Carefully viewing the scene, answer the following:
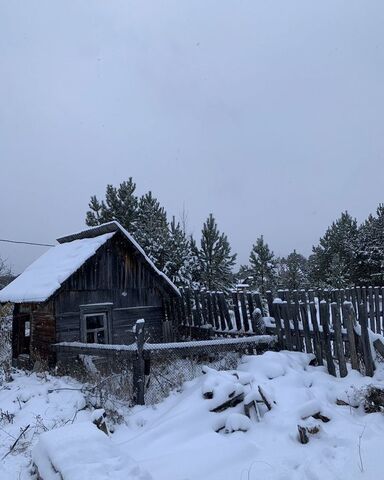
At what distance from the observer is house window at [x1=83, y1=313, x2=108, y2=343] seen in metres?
12.1

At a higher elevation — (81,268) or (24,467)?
(81,268)

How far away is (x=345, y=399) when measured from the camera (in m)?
6.04

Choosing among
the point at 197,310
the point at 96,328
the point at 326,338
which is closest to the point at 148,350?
the point at 326,338

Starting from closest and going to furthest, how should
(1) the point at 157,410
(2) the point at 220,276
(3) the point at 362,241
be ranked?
1. (1) the point at 157,410
2. (2) the point at 220,276
3. (3) the point at 362,241

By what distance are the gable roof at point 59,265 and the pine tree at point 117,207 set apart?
327 inches

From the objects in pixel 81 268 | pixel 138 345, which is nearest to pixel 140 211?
pixel 81 268

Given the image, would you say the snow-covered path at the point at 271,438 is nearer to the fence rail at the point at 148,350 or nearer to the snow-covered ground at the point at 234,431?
the snow-covered ground at the point at 234,431

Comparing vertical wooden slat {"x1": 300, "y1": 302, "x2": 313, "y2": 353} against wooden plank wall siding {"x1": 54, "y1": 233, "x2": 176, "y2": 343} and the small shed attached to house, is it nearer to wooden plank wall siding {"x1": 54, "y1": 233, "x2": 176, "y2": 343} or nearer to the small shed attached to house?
the small shed attached to house

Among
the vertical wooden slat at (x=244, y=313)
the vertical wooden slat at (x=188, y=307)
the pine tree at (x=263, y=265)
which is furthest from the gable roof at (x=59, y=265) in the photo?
the pine tree at (x=263, y=265)

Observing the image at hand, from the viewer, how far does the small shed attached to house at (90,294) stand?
11.4m

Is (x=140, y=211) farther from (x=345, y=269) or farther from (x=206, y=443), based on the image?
(x=345, y=269)

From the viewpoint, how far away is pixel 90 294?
39.6ft

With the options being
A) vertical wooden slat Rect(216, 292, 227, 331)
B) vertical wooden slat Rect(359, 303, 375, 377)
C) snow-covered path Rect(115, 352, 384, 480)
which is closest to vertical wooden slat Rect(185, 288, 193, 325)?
vertical wooden slat Rect(216, 292, 227, 331)

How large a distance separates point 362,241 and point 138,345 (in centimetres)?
3172
